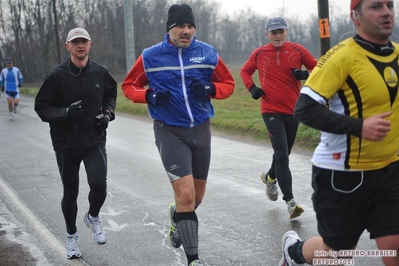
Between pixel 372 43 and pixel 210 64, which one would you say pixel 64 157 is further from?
pixel 372 43

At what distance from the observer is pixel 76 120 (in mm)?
6445

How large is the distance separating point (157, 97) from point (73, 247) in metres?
1.76

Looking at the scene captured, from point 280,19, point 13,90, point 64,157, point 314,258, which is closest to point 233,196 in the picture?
point 280,19

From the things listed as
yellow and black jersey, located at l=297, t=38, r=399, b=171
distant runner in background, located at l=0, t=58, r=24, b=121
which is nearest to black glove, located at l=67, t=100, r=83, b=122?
yellow and black jersey, located at l=297, t=38, r=399, b=171

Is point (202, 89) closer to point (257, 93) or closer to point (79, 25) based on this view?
point (257, 93)

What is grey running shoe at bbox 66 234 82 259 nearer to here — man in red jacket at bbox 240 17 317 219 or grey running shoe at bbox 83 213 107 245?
grey running shoe at bbox 83 213 107 245

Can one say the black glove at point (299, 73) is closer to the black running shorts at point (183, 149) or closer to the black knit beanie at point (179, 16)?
the black running shorts at point (183, 149)

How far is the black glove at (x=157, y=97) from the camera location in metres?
5.77

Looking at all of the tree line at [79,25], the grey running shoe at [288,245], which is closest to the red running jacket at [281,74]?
the grey running shoe at [288,245]

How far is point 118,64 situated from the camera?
81000 millimetres

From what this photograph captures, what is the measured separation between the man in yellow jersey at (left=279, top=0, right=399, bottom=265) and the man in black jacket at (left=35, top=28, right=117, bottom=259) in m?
2.75

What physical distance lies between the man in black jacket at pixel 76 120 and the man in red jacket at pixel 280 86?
2.08 meters

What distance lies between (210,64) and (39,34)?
260 feet

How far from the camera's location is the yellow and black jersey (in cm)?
406
